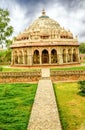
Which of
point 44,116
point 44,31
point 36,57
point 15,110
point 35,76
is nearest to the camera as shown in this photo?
point 44,116

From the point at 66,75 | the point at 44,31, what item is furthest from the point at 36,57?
the point at 66,75

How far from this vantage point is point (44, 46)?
112ft

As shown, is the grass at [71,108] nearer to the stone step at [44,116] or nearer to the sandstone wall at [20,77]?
the stone step at [44,116]

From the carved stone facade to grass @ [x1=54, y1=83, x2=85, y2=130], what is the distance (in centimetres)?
1561

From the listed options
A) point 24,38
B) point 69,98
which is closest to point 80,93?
point 69,98

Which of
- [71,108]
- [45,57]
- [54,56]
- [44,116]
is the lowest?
Answer: [71,108]

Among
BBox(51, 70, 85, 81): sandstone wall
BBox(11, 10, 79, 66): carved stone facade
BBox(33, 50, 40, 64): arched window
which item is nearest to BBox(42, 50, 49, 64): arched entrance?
BBox(11, 10, 79, 66): carved stone facade

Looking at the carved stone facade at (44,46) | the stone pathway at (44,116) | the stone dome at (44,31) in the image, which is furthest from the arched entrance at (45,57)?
the stone pathway at (44,116)

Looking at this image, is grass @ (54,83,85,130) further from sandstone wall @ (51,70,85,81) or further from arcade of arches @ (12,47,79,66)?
arcade of arches @ (12,47,79,66)

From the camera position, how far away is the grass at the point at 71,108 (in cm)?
1022

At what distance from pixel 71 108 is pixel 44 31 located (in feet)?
85.5

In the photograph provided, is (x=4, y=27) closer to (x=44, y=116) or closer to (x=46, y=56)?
(x=46, y=56)

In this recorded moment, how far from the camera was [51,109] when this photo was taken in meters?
11.4

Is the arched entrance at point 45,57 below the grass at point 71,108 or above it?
above
